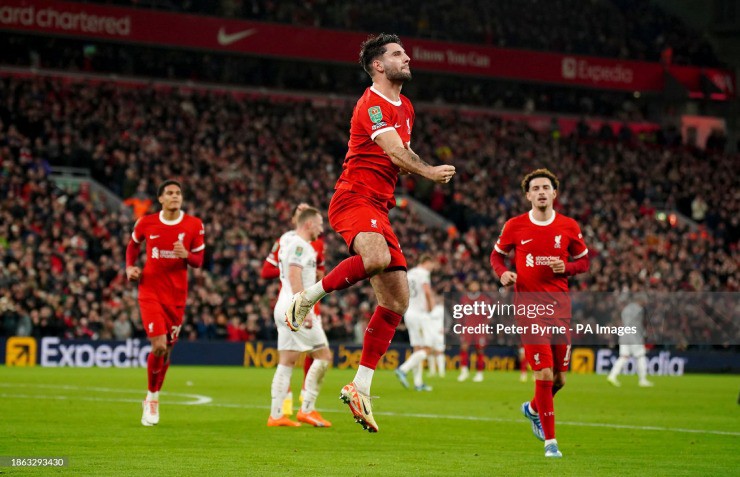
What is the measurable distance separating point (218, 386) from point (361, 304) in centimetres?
1202

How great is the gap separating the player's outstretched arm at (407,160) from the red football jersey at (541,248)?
366 cm

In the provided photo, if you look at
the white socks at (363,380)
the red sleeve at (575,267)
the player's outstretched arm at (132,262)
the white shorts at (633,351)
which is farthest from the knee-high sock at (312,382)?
the white shorts at (633,351)

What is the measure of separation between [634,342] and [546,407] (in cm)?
1963

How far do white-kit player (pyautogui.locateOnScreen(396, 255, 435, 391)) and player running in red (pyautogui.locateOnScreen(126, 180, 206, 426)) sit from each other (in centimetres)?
1060

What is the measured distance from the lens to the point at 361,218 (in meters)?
9.31

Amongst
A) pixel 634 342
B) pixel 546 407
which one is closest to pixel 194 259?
pixel 546 407

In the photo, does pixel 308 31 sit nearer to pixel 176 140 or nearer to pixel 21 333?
pixel 176 140

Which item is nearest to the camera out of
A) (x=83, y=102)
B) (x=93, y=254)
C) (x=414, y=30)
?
(x=93, y=254)

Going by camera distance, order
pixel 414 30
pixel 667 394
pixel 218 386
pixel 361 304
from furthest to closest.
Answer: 1. pixel 414 30
2. pixel 361 304
3. pixel 667 394
4. pixel 218 386

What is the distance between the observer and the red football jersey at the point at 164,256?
48.0ft

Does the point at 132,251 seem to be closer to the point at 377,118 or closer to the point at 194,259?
the point at 194,259

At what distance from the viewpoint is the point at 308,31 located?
1857 inches

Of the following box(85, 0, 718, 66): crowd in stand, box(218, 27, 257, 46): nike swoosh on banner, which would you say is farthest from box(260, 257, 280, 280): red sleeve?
box(218, 27, 257, 46): nike swoosh on banner

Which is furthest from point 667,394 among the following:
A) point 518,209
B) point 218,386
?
point 518,209
